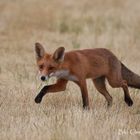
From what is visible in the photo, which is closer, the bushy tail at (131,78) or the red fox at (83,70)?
the red fox at (83,70)

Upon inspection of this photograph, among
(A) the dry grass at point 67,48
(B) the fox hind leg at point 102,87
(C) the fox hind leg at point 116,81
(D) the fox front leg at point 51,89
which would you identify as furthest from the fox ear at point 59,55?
(B) the fox hind leg at point 102,87

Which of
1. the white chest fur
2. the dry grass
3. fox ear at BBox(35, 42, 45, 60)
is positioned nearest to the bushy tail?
the dry grass

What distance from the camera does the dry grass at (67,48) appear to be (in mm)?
8000

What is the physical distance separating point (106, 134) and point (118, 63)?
2670mm

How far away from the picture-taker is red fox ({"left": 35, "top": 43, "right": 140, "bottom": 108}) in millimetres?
9156

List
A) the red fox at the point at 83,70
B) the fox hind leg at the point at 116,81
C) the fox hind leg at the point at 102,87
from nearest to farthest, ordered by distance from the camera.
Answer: the red fox at the point at 83,70
the fox hind leg at the point at 116,81
the fox hind leg at the point at 102,87

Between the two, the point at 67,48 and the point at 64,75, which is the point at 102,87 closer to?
the point at 64,75

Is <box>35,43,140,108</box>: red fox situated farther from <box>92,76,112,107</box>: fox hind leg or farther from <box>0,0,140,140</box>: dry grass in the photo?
<box>0,0,140,140</box>: dry grass

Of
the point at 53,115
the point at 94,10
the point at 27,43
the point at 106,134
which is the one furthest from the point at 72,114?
the point at 94,10

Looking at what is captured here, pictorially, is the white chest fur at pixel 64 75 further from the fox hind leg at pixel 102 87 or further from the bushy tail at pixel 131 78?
the bushy tail at pixel 131 78

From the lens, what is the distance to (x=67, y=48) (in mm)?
15977

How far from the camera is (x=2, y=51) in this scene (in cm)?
1512

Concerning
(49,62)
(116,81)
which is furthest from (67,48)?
(49,62)

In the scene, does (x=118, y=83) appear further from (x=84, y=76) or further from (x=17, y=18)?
(x=17, y=18)
